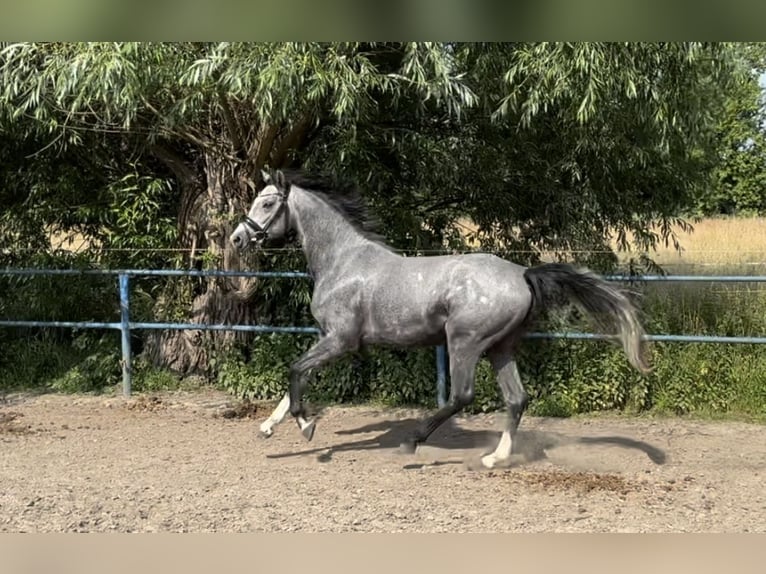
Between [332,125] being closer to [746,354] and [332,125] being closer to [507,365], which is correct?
[507,365]

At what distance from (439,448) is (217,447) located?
163 centimetres

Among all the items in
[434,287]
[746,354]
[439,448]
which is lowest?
[439,448]

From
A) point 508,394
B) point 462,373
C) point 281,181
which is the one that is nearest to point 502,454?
point 508,394

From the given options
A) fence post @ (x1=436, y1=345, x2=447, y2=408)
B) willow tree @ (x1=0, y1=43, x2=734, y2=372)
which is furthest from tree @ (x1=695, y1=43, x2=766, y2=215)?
fence post @ (x1=436, y1=345, x2=447, y2=408)

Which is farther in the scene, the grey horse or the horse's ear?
the horse's ear

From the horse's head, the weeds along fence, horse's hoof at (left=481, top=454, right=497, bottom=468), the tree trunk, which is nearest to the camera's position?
horse's hoof at (left=481, top=454, right=497, bottom=468)

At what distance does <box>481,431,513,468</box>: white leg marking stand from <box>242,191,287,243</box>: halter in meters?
2.10

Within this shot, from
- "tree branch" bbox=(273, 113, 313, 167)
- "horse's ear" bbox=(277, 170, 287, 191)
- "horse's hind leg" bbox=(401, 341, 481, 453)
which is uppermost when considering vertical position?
"tree branch" bbox=(273, 113, 313, 167)

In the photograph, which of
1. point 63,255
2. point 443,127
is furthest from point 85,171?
point 443,127

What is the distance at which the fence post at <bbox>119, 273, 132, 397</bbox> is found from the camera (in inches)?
278

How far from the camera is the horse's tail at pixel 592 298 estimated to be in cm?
470

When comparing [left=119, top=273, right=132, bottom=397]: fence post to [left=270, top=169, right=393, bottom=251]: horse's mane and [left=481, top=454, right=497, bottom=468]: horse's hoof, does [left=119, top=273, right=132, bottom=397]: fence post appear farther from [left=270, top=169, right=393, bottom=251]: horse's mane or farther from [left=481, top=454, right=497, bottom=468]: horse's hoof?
[left=481, top=454, right=497, bottom=468]: horse's hoof

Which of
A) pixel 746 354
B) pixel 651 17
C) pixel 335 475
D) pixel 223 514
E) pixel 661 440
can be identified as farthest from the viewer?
pixel 746 354

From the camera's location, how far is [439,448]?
550 centimetres
